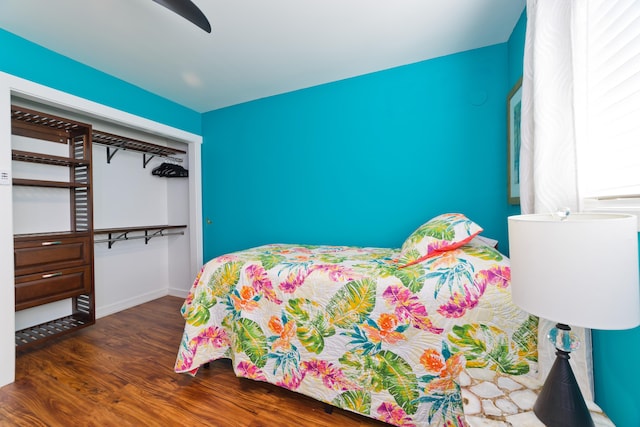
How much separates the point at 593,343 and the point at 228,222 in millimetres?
3196

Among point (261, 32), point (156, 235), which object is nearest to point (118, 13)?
point (261, 32)

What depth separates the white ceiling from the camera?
67.0 inches

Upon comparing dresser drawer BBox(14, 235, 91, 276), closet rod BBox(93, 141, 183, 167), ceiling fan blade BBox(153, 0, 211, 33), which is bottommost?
dresser drawer BBox(14, 235, 91, 276)

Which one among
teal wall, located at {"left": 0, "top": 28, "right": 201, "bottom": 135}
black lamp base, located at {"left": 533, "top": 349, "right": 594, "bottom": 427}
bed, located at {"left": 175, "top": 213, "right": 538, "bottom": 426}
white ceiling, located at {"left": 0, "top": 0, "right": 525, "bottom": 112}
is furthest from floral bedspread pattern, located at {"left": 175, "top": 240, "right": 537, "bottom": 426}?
teal wall, located at {"left": 0, "top": 28, "right": 201, "bottom": 135}

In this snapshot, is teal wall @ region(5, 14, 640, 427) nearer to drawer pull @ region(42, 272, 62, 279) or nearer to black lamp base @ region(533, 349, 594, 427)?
black lamp base @ region(533, 349, 594, 427)

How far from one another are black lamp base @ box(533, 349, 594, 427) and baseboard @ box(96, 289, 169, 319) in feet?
12.4

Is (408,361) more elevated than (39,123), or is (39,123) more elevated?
(39,123)

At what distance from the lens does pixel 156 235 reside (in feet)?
11.3

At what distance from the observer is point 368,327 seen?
1.43m

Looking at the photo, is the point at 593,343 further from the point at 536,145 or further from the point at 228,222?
the point at 228,222

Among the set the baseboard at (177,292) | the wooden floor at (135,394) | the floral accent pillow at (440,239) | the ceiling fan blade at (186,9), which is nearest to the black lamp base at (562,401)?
the floral accent pillow at (440,239)

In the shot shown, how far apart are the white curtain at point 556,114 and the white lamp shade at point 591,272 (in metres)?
0.40

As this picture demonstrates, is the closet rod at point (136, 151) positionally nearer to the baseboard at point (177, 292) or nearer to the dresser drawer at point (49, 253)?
the dresser drawer at point (49, 253)

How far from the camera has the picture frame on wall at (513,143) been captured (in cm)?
177
